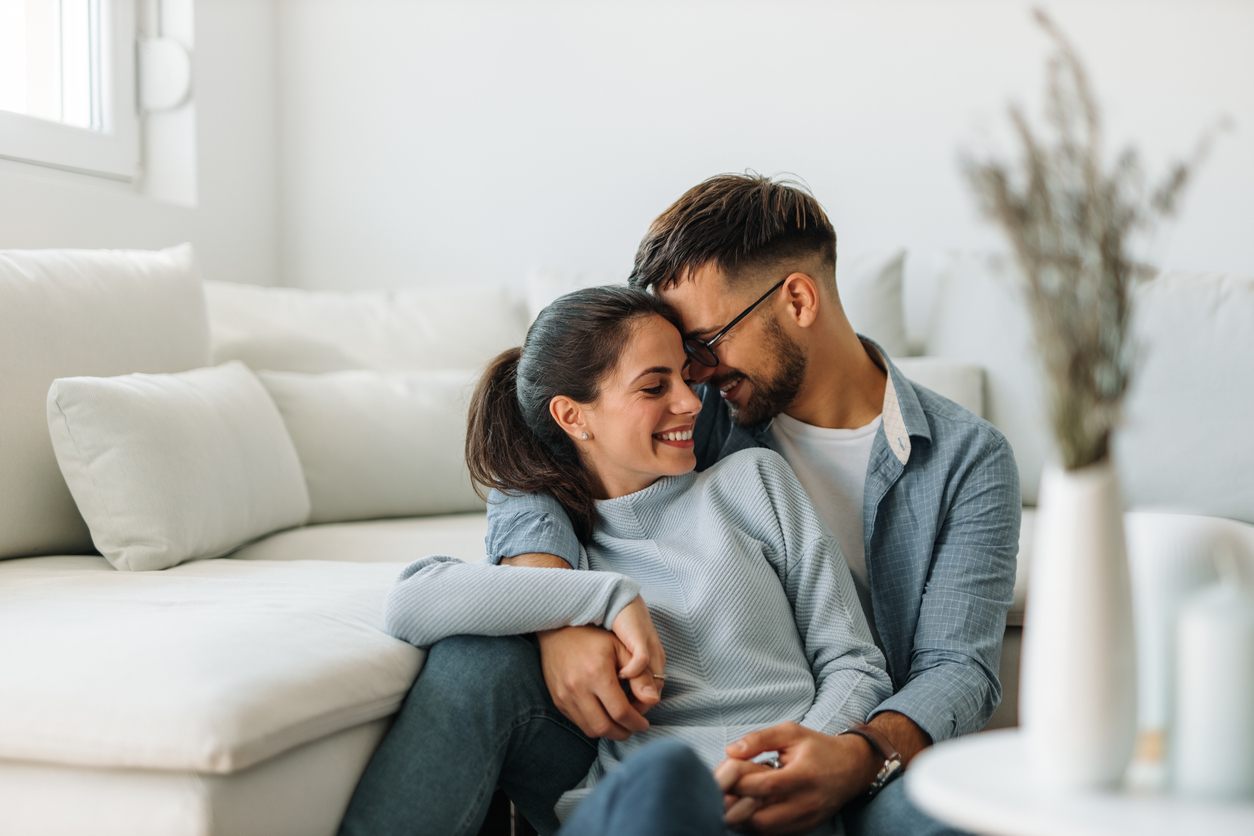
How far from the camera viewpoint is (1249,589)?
0.70 metres

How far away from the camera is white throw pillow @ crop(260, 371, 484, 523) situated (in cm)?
205

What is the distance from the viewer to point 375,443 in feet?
6.84

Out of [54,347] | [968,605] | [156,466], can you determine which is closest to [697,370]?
[968,605]

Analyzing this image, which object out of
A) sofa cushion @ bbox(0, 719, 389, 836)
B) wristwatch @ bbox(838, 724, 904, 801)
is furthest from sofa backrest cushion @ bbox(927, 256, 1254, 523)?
sofa cushion @ bbox(0, 719, 389, 836)

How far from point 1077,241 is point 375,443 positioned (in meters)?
1.66

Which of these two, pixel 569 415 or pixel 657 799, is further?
pixel 569 415

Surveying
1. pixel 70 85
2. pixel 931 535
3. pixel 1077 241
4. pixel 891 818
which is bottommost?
pixel 891 818

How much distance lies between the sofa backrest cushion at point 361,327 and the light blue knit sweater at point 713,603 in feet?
3.86

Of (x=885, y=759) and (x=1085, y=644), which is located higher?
(x=1085, y=644)

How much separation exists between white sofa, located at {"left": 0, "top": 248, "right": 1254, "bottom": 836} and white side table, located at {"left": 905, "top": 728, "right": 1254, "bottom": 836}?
70mm

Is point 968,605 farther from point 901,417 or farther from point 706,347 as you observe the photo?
point 706,347

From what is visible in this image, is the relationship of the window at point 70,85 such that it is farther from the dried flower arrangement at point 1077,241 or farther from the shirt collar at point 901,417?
the dried flower arrangement at point 1077,241

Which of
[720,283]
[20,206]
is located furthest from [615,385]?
[20,206]

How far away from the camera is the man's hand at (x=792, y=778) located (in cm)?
98
